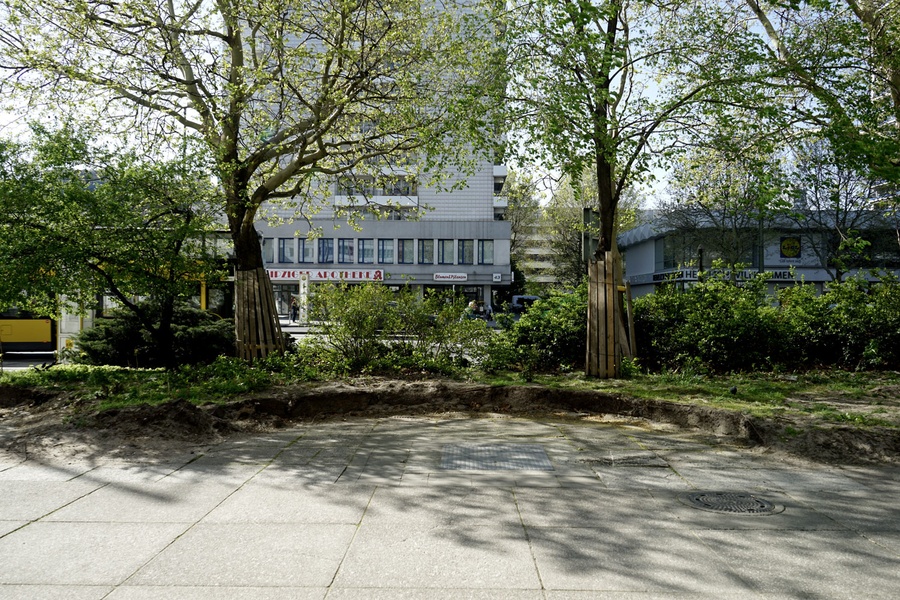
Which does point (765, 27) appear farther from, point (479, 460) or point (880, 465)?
point (479, 460)

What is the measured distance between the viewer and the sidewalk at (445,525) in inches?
157

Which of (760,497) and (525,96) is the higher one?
(525,96)

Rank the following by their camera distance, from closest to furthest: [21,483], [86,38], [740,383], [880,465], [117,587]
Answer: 1. [117,587]
2. [21,483]
3. [880,465]
4. [740,383]
5. [86,38]

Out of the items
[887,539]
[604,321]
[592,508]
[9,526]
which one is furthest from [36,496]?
[604,321]

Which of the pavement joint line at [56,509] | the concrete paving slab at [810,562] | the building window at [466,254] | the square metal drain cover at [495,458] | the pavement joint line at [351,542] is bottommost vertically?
the concrete paving slab at [810,562]

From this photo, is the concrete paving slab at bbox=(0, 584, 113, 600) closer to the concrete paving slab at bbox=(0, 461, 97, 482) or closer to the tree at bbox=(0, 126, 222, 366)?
the concrete paving slab at bbox=(0, 461, 97, 482)

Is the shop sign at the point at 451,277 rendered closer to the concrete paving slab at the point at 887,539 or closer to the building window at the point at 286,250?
the building window at the point at 286,250

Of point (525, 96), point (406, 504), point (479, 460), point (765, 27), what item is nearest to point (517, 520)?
point (406, 504)

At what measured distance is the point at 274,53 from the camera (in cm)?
1341

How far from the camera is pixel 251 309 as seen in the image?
13711mm

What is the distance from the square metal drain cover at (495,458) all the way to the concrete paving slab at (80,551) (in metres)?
2.76

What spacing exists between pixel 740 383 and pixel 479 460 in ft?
20.3

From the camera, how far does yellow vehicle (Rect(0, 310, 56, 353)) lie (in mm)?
18531

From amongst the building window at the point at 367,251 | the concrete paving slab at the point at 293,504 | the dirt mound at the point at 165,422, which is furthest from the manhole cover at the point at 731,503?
the building window at the point at 367,251
